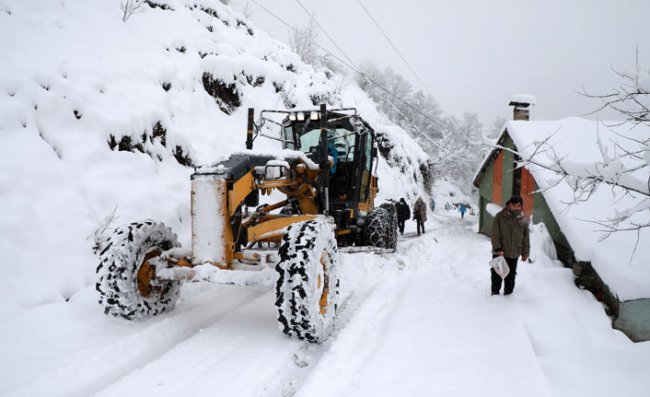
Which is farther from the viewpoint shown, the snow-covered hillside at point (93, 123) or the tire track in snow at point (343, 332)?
the snow-covered hillside at point (93, 123)

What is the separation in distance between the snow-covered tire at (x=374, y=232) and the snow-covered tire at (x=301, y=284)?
3.55 meters

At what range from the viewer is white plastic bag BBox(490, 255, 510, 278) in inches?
213

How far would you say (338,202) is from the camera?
7.12m

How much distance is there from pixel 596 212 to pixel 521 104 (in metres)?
8.19

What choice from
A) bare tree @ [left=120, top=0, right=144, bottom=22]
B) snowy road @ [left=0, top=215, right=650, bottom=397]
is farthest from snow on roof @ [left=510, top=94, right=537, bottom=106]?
bare tree @ [left=120, top=0, right=144, bottom=22]

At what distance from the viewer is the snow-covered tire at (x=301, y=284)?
3.59 m

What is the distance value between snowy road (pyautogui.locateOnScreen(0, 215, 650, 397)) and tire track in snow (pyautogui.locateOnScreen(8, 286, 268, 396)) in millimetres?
12

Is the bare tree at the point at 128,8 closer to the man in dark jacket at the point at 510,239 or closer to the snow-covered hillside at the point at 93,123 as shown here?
the snow-covered hillside at the point at 93,123

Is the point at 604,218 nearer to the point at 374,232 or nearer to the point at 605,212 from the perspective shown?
the point at 605,212

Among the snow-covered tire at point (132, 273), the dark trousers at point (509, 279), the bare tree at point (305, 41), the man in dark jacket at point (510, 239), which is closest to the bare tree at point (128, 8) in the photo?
the snow-covered tire at point (132, 273)

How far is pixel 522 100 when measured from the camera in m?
13.6

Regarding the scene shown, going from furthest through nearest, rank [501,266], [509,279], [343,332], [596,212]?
1. [596,212]
2. [509,279]
3. [501,266]
4. [343,332]

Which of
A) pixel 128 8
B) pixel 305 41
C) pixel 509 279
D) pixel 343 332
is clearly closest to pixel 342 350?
pixel 343 332

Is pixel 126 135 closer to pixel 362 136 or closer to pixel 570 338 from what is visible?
pixel 362 136
